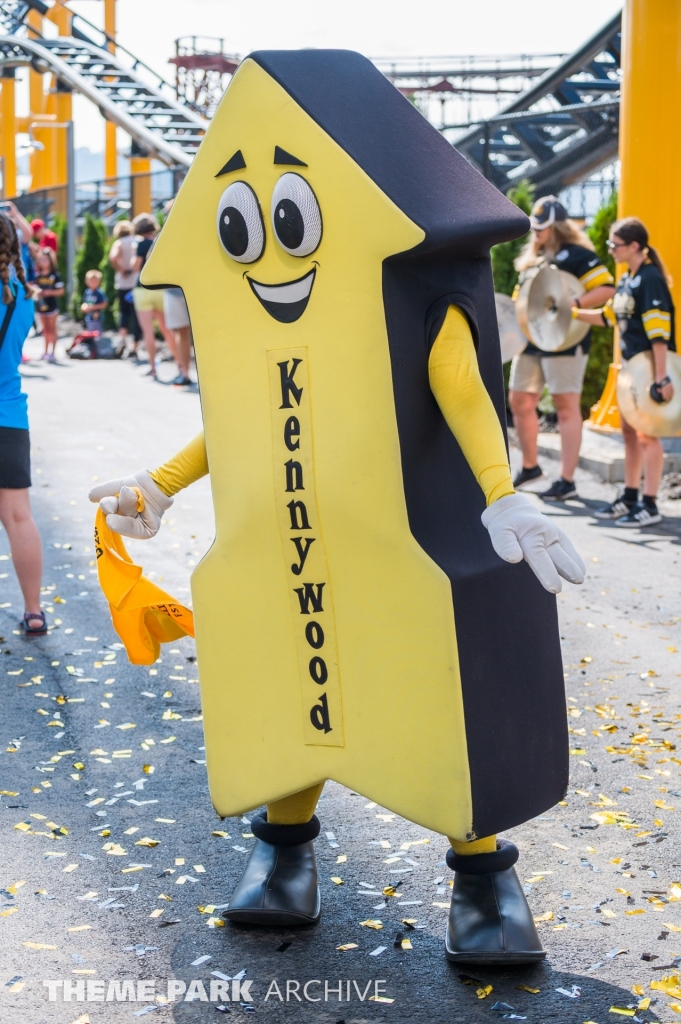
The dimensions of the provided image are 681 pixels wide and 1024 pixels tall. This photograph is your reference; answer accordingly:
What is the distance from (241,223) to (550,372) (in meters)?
5.70

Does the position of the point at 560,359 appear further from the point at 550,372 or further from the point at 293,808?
the point at 293,808

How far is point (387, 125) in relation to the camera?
107 inches

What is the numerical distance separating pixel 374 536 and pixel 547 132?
49.7 ft

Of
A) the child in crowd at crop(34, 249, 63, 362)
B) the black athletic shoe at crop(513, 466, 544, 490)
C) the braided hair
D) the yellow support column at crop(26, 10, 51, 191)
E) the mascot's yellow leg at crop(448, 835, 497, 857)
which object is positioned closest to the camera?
the mascot's yellow leg at crop(448, 835, 497, 857)

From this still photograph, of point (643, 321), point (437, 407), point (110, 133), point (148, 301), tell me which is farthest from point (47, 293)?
point (110, 133)

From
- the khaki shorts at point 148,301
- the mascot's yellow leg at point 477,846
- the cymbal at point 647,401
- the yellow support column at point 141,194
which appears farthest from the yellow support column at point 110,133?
the mascot's yellow leg at point 477,846

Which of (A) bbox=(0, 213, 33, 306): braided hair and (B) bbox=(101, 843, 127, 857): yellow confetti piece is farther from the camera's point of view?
(A) bbox=(0, 213, 33, 306): braided hair

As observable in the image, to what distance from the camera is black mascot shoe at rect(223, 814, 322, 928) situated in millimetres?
2988

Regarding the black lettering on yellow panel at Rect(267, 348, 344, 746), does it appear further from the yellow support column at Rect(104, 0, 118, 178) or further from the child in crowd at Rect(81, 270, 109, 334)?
the yellow support column at Rect(104, 0, 118, 178)

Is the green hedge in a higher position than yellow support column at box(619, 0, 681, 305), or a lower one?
lower

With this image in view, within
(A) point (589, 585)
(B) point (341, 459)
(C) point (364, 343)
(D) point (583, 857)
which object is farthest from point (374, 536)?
(A) point (589, 585)

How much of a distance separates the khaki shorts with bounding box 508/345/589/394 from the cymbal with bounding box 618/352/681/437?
28.5 inches

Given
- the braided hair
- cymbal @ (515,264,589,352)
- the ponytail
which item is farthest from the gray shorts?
the braided hair

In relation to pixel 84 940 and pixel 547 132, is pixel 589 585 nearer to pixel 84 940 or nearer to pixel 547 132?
pixel 84 940
